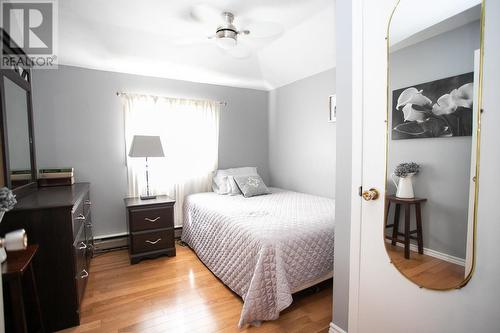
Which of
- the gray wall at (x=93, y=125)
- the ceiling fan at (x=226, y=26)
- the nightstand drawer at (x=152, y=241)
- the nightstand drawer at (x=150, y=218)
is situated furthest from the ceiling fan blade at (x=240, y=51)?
the nightstand drawer at (x=152, y=241)

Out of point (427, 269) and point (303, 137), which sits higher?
point (303, 137)

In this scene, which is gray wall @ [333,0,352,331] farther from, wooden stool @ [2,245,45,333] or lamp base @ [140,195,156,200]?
lamp base @ [140,195,156,200]

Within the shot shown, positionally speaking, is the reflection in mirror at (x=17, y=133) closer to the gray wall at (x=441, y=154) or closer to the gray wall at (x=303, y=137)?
the gray wall at (x=441, y=154)

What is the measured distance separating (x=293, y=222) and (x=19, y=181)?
2.33 metres

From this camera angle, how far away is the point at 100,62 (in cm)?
293

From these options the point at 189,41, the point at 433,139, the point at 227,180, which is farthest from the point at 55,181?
the point at 433,139

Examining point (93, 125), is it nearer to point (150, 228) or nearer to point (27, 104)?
point (27, 104)

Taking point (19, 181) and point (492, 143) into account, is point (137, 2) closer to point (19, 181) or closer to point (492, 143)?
point (19, 181)

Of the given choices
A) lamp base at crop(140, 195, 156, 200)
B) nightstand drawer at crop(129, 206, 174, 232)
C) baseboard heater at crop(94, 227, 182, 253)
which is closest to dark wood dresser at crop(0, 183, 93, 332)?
nightstand drawer at crop(129, 206, 174, 232)

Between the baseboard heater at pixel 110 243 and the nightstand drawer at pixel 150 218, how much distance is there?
2.11 feet

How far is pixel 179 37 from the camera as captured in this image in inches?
104

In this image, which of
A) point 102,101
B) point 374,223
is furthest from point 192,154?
point 374,223

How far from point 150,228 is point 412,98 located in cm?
275

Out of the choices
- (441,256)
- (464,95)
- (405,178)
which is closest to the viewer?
(464,95)
